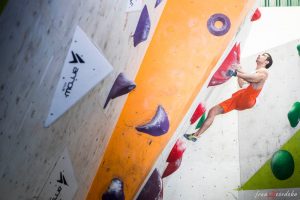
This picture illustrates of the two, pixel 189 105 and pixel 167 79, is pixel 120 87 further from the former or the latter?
pixel 189 105

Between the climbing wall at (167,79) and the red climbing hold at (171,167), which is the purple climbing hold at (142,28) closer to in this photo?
the climbing wall at (167,79)

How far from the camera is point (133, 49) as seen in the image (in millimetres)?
1691

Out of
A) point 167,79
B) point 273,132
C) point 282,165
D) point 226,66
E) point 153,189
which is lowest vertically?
point 153,189

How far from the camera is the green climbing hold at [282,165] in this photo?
1985 mm

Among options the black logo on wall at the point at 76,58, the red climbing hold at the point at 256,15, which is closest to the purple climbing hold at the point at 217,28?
the red climbing hold at the point at 256,15

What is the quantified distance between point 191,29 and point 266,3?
67 cm

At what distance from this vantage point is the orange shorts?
2.05 metres

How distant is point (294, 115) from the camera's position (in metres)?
2.04

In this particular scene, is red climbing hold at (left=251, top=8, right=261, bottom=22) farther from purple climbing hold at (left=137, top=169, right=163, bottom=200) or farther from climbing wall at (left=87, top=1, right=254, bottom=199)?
purple climbing hold at (left=137, top=169, right=163, bottom=200)

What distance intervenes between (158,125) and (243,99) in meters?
0.70

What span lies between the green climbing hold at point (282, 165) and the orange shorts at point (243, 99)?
1.38 feet

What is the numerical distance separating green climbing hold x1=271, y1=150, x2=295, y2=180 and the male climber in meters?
0.42

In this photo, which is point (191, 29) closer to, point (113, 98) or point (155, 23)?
point (155, 23)

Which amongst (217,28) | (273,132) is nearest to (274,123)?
(273,132)
